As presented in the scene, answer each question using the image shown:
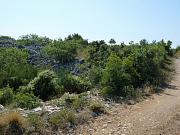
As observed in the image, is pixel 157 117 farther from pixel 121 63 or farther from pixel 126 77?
pixel 121 63

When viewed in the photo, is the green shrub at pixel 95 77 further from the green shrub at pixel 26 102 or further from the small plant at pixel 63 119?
the small plant at pixel 63 119

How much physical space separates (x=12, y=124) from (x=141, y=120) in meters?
3.78

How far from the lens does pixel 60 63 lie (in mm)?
35219

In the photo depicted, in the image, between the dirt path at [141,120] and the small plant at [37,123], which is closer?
the small plant at [37,123]

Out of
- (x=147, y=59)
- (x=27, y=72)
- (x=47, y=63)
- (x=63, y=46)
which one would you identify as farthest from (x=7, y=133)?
(x=63, y=46)

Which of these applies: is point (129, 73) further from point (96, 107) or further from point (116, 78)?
point (96, 107)

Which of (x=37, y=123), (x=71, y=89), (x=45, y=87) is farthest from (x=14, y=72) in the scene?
(x=37, y=123)

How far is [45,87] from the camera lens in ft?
60.1

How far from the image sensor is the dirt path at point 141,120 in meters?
10.4

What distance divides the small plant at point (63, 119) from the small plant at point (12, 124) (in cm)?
93

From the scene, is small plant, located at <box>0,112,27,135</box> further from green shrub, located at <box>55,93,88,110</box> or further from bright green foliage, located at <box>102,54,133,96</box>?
bright green foliage, located at <box>102,54,133,96</box>

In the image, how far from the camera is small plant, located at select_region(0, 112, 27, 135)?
956 centimetres

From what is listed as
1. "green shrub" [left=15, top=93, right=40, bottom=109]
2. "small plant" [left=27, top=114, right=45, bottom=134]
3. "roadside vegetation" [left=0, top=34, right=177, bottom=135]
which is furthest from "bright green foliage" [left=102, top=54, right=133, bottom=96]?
"small plant" [left=27, top=114, right=45, bottom=134]

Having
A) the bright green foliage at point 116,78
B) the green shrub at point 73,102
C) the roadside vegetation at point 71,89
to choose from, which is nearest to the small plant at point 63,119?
the roadside vegetation at point 71,89
